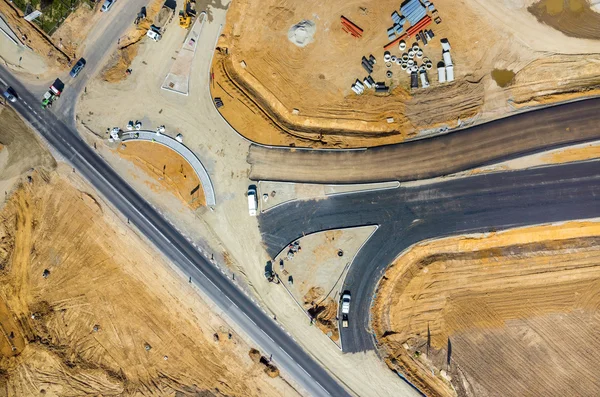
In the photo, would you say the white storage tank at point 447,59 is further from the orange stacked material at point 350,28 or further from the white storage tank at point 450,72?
the orange stacked material at point 350,28

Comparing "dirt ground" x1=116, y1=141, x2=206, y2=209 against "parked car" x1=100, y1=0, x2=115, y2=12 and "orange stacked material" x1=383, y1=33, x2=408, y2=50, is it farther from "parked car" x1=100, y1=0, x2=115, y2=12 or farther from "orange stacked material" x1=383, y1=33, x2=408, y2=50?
"orange stacked material" x1=383, y1=33, x2=408, y2=50

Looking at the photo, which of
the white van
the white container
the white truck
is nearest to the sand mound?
the white container

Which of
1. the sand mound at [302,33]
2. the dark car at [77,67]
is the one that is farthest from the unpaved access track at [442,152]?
the dark car at [77,67]

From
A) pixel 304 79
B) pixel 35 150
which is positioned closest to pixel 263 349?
pixel 304 79

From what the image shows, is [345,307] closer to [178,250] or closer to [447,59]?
[178,250]

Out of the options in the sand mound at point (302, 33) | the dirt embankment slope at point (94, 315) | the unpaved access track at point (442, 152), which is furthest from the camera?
the dirt embankment slope at point (94, 315)

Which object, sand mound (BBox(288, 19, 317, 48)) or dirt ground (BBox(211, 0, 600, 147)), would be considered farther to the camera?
sand mound (BBox(288, 19, 317, 48))

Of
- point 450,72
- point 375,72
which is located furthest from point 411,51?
point 450,72
